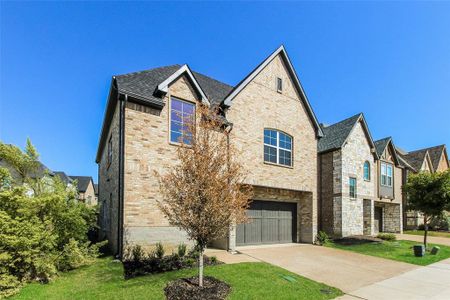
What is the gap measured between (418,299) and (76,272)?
10.1 m

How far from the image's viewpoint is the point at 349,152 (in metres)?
21.1

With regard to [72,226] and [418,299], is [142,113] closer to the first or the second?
[72,226]

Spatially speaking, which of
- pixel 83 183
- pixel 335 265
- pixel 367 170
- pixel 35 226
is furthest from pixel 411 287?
pixel 83 183

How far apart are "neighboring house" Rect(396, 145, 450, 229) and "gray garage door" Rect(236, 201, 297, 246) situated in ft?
54.9

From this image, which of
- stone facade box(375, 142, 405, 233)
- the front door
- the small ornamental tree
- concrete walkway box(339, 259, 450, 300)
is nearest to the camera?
the small ornamental tree

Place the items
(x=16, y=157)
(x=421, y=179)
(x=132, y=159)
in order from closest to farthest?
(x=16, y=157)
(x=132, y=159)
(x=421, y=179)

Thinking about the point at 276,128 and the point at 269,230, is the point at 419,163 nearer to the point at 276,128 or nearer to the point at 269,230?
the point at 276,128

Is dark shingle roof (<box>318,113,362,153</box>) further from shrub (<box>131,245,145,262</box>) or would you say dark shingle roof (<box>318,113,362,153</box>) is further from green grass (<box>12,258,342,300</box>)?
shrub (<box>131,245,145,262</box>)

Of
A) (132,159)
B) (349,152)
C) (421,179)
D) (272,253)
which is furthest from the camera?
(349,152)

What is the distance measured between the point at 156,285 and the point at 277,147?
10.8 m

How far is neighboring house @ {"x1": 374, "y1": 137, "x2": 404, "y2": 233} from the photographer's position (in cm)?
2491

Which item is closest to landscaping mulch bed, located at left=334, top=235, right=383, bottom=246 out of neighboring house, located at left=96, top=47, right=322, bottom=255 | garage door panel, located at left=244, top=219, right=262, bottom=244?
neighboring house, located at left=96, top=47, right=322, bottom=255

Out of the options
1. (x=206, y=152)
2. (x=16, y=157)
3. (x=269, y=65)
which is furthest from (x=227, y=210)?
(x=269, y=65)

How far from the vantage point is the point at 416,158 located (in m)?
32.1
